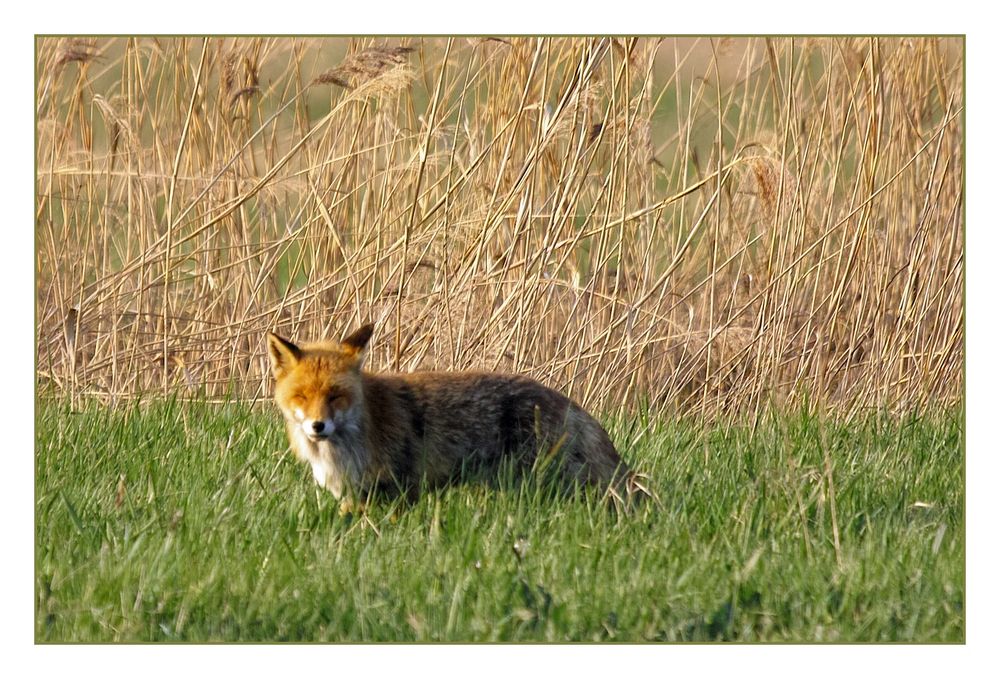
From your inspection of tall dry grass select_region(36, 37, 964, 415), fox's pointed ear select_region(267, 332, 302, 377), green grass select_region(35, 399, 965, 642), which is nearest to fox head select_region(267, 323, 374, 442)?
fox's pointed ear select_region(267, 332, 302, 377)

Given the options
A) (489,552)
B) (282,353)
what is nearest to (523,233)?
(282,353)

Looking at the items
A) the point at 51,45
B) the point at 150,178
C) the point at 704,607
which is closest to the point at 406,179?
the point at 150,178

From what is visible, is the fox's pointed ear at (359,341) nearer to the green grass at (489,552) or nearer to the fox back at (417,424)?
the fox back at (417,424)

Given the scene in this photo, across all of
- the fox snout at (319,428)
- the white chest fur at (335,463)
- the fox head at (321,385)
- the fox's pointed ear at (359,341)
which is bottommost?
the white chest fur at (335,463)

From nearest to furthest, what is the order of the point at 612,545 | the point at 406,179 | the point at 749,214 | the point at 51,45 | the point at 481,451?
the point at 612,545, the point at 481,451, the point at 51,45, the point at 406,179, the point at 749,214

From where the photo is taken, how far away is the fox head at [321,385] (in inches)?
208

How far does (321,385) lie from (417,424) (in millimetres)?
670

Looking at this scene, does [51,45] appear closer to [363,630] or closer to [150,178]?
[150,178]

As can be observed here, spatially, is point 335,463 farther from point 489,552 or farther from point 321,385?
point 489,552

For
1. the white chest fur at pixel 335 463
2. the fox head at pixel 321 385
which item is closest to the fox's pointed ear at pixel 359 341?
the fox head at pixel 321 385

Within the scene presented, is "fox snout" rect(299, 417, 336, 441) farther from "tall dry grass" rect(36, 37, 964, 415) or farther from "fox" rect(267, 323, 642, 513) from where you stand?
"tall dry grass" rect(36, 37, 964, 415)

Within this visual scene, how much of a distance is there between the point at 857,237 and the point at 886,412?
3.50 ft

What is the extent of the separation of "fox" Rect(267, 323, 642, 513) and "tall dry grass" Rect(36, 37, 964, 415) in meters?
1.26

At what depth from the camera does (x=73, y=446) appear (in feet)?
20.3
